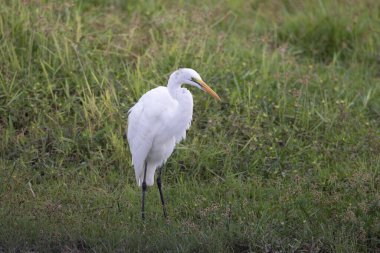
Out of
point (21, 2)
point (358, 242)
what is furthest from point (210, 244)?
point (21, 2)

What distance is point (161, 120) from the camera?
15.9ft

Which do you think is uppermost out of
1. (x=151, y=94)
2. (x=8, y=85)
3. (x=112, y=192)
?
(x=151, y=94)

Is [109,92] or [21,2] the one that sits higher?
[21,2]

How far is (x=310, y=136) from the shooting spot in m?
5.95

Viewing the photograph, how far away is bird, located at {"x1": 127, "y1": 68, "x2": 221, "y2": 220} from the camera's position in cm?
478

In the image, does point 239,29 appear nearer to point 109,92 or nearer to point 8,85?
point 109,92

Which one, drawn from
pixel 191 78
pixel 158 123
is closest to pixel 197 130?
pixel 158 123

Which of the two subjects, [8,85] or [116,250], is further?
[8,85]

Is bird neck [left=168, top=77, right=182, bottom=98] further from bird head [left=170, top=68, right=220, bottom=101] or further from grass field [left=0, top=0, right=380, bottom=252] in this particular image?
grass field [left=0, top=0, right=380, bottom=252]

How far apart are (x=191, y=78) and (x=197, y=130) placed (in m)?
1.25

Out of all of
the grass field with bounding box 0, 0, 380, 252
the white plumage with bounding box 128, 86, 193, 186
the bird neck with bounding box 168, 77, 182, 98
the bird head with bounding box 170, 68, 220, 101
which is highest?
the bird head with bounding box 170, 68, 220, 101

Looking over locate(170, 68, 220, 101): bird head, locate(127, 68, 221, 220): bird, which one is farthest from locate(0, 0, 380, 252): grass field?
locate(170, 68, 220, 101): bird head

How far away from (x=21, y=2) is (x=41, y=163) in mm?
1635

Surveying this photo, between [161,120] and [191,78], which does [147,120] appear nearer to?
[161,120]
